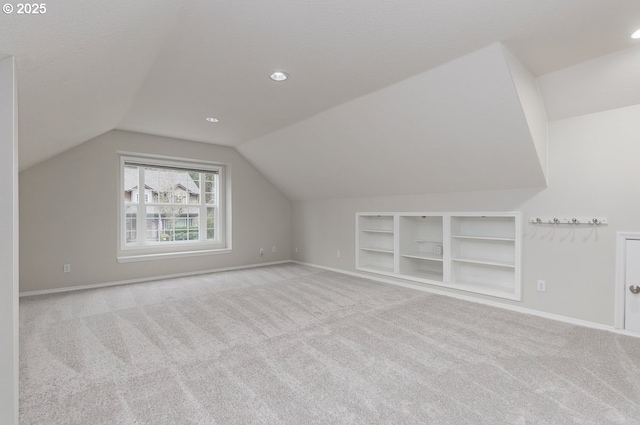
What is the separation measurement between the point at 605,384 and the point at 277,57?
11.0ft

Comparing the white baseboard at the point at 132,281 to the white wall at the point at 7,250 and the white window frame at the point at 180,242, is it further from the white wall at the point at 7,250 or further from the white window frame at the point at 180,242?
the white wall at the point at 7,250

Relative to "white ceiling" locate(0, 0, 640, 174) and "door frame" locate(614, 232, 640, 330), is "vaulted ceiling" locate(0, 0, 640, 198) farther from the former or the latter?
"door frame" locate(614, 232, 640, 330)

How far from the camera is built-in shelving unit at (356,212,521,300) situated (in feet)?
12.9

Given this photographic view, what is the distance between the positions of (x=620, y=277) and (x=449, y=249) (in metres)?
1.69

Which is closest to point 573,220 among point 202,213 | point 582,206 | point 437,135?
point 582,206

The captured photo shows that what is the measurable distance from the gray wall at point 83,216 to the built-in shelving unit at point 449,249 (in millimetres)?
3070

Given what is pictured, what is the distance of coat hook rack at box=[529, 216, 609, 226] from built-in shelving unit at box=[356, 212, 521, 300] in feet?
0.64

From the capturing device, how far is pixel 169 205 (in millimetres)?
5527

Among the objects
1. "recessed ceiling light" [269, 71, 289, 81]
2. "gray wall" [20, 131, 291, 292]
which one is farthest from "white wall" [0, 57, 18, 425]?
"gray wall" [20, 131, 291, 292]

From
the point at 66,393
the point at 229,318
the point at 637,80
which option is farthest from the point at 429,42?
the point at 66,393

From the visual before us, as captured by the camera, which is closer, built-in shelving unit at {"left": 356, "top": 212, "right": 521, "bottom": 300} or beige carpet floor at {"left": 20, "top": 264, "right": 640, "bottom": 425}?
beige carpet floor at {"left": 20, "top": 264, "right": 640, "bottom": 425}

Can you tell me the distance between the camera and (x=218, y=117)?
4141mm

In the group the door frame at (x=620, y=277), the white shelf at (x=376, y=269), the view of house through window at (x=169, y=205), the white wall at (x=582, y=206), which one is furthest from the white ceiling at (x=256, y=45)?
the white shelf at (x=376, y=269)

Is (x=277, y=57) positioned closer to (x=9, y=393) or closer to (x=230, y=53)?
(x=230, y=53)
